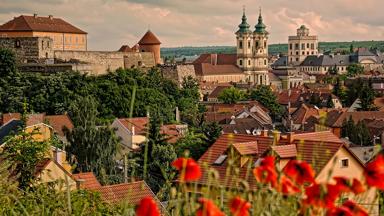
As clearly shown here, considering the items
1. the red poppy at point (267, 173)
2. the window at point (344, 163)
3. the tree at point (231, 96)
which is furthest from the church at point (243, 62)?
the red poppy at point (267, 173)

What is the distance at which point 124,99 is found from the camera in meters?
42.7

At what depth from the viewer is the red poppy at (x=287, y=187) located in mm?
2889

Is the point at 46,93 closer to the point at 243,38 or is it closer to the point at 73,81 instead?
the point at 73,81

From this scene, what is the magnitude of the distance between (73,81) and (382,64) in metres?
104

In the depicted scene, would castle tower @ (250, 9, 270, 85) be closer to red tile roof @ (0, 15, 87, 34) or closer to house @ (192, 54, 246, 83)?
house @ (192, 54, 246, 83)

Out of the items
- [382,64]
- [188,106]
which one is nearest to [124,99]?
[188,106]

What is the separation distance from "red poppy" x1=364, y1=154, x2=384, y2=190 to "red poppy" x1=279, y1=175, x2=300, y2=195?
0.31m

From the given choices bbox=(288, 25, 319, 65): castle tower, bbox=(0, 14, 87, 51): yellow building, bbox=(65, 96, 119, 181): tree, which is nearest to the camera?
bbox=(65, 96, 119, 181): tree

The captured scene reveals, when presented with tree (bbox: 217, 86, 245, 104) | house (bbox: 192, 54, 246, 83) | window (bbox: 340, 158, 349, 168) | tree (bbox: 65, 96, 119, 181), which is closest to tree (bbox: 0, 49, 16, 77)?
tree (bbox: 65, 96, 119, 181)

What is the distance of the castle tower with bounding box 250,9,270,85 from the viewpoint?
9905 centimetres

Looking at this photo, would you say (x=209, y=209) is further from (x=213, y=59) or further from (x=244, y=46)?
(x=213, y=59)

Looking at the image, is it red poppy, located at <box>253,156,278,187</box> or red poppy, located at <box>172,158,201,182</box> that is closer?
red poppy, located at <box>172,158,201,182</box>

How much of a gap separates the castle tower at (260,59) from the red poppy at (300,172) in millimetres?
94926

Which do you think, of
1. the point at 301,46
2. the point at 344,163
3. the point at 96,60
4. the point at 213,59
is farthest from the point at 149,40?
the point at 301,46
